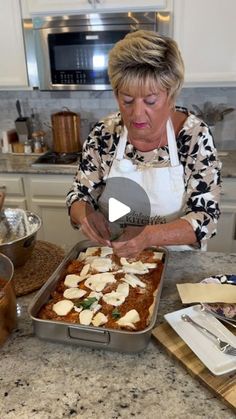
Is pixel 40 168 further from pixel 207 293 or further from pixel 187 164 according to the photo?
pixel 207 293

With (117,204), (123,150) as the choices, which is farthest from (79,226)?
(123,150)

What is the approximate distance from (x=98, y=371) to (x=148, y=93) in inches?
31.7

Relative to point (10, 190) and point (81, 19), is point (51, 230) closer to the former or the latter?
point (10, 190)

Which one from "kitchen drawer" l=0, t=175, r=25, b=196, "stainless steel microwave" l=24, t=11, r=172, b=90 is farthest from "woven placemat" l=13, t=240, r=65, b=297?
"stainless steel microwave" l=24, t=11, r=172, b=90

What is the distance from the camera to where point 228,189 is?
7.33 feet

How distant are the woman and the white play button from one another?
5 cm

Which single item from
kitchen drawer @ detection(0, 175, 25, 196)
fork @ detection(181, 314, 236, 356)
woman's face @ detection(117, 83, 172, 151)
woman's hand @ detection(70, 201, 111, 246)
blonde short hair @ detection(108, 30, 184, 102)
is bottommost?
kitchen drawer @ detection(0, 175, 25, 196)

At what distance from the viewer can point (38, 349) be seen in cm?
86

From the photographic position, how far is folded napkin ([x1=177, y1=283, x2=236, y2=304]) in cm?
94

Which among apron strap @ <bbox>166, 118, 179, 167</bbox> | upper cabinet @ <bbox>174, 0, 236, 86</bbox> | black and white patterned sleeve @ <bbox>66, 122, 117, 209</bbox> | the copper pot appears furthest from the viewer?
the copper pot

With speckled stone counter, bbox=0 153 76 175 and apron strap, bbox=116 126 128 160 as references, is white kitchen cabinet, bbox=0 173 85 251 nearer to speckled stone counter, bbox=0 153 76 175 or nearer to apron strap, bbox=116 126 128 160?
speckled stone counter, bbox=0 153 76 175

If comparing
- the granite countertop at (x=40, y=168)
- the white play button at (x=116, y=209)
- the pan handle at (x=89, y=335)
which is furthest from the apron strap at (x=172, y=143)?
the granite countertop at (x=40, y=168)

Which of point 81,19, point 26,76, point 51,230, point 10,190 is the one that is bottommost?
point 51,230

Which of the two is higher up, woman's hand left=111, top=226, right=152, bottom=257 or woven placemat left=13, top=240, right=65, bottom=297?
woman's hand left=111, top=226, right=152, bottom=257
